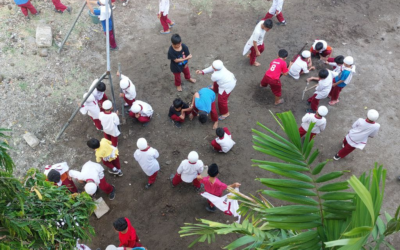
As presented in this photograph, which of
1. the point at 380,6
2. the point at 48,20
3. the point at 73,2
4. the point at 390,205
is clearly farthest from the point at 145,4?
the point at 390,205

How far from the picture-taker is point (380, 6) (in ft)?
32.4

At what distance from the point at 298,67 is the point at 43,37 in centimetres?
643

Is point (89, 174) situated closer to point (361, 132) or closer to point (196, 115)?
point (196, 115)

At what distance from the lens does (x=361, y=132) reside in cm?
614

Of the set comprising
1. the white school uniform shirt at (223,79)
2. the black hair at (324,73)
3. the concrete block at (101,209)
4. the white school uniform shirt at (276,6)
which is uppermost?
the white school uniform shirt at (276,6)

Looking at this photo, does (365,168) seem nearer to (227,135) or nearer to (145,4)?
(227,135)

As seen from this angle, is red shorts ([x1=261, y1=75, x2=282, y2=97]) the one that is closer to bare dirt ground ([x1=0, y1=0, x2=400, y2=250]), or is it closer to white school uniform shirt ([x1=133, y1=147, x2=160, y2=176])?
bare dirt ground ([x1=0, y1=0, x2=400, y2=250])

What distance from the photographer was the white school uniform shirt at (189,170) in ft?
18.6

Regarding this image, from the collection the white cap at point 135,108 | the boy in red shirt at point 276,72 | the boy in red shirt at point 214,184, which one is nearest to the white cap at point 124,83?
the white cap at point 135,108

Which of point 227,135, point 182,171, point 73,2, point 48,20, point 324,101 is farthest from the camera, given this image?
point 73,2

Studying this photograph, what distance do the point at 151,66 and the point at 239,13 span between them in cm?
329

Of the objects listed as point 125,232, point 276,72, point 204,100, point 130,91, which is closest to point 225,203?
point 125,232

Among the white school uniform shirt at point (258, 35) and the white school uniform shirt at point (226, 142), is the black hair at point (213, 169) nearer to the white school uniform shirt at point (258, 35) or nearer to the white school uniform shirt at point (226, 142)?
the white school uniform shirt at point (226, 142)

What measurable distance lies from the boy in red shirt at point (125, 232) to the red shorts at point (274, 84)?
14.2 feet
